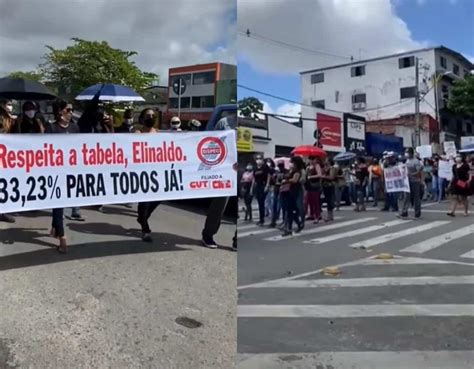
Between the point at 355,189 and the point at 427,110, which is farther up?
the point at 427,110

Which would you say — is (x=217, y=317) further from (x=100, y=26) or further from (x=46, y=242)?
(x=100, y=26)

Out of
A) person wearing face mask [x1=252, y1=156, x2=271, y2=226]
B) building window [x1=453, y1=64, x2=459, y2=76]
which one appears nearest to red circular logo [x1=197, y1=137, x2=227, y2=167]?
person wearing face mask [x1=252, y1=156, x2=271, y2=226]

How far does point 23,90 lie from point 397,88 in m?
1.20

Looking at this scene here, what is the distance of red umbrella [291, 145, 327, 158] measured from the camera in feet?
6.16

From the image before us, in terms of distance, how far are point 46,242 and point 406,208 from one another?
1.24 metres

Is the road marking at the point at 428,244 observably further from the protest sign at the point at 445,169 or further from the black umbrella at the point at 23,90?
the black umbrella at the point at 23,90

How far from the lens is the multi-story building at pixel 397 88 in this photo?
196 centimetres

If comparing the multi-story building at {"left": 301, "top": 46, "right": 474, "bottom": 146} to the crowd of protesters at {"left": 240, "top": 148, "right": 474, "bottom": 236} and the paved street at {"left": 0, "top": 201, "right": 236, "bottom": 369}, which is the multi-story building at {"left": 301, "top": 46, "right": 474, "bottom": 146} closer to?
the crowd of protesters at {"left": 240, "top": 148, "right": 474, "bottom": 236}

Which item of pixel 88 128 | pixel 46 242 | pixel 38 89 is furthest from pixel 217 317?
pixel 38 89

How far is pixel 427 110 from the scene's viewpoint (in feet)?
6.88

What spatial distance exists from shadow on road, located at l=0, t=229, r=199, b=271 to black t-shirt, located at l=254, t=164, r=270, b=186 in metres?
0.31

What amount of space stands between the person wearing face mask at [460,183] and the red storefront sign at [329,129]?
62 cm

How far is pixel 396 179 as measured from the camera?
2.16 m

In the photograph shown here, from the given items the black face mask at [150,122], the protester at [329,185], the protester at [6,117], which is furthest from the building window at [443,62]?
the protester at [6,117]
